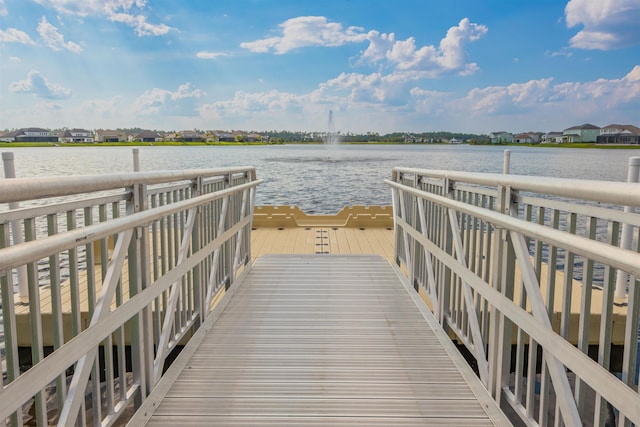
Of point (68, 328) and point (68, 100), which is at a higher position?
point (68, 100)

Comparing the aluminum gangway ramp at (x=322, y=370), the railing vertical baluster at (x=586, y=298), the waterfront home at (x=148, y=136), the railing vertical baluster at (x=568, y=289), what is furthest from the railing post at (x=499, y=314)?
the waterfront home at (x=148, y=136)

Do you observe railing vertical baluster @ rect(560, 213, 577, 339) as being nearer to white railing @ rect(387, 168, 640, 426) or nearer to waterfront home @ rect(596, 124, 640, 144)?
white railing @ rect(387, 168, 640, 426)

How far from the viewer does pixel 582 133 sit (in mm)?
72688

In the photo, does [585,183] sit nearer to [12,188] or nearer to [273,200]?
[12,188]

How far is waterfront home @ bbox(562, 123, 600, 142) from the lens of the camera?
2799 inches

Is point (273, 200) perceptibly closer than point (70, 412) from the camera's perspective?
No

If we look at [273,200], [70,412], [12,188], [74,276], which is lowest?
[273,200]

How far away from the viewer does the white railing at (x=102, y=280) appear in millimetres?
1327

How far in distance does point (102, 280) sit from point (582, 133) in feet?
268

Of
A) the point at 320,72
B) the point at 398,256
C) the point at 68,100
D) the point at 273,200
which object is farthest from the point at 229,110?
the point at 398,256

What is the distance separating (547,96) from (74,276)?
7529 centimetres

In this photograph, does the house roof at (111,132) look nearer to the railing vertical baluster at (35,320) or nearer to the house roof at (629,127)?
the house roof at (629,127)

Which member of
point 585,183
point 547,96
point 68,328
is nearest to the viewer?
point 585,183

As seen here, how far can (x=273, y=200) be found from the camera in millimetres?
23344
